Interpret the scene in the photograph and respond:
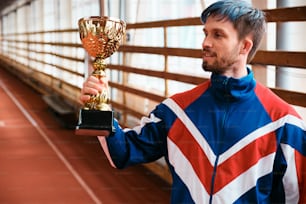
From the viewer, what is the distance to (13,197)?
2824mm

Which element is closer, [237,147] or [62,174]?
[237,147]

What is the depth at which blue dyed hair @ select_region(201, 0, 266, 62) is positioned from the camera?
3.02ft

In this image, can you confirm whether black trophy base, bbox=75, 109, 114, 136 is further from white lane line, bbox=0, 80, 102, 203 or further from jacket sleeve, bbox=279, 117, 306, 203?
white lane line, bbox=0, 80, 102, 203

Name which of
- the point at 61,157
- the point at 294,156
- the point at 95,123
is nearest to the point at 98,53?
the point at 95,123

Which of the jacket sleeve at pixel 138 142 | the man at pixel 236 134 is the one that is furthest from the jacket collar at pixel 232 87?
the jacket sleeve at pixel 138 142

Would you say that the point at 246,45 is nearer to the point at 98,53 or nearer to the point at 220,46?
the point at 220,46

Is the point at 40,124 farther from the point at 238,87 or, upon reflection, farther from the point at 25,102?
the point at 238,87

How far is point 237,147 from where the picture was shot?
93 cm

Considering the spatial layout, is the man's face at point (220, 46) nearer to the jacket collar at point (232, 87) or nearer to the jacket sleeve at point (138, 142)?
the jacket collar at point (232, 87)

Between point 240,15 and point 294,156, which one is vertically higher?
point 240,15

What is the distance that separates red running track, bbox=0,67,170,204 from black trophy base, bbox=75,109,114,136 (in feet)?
5.67

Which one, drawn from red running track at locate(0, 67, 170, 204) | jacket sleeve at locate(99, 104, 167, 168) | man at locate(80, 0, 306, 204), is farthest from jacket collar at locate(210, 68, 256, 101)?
red running track at locate(0, 67, 170, 204)

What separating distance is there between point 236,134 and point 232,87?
0.26 feet

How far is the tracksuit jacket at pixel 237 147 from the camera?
924 mm
